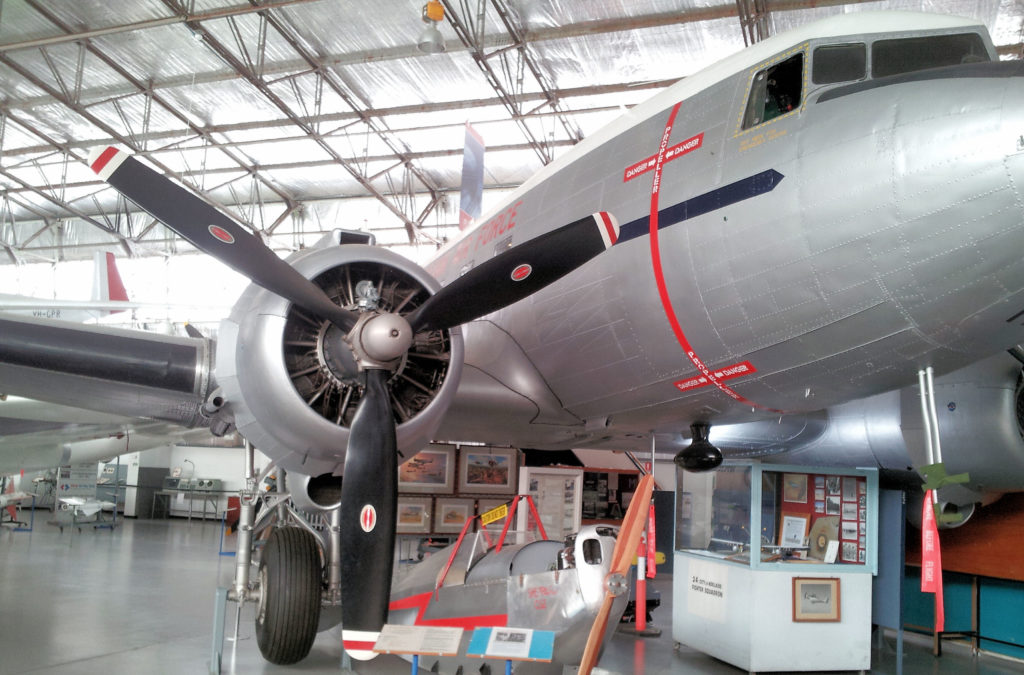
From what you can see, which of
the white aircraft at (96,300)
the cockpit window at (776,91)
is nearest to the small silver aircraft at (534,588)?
the cockpit window at (776,91)

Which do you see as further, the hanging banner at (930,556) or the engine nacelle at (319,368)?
the engine nacelle at (319,368)

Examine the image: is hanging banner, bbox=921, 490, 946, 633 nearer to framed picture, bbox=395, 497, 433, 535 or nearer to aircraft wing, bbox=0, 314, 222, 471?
aircraft wing, bbox=0, 314, 222, 471

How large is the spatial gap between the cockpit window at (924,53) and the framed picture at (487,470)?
31.2ft

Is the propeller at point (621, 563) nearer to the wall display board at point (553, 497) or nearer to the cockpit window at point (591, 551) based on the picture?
the cockpit window at point (591, 551)

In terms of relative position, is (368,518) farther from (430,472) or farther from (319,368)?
(430,472)

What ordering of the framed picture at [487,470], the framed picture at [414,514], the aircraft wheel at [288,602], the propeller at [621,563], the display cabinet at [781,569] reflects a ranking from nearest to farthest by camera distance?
the propeller at [621,563], the aircraft wheel at [288,602], the display cabinet at [781,569], the framed picture at [414,514], the framed picture at [487,470]

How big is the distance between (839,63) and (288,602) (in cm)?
530

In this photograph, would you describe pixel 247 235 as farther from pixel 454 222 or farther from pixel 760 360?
pixel 454 222

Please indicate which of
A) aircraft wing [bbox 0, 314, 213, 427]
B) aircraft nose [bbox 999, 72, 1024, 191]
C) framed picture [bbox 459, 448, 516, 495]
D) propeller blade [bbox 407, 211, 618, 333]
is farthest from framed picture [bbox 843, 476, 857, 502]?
framed picture [bbox 459, 448, 516, 495]

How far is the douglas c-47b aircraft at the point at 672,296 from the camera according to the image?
3480 millimetres

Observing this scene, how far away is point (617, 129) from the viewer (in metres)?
5.52

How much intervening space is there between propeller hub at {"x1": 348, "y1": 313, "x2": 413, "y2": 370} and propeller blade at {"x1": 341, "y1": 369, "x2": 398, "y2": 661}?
0.30 feet

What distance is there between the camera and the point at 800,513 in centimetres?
712

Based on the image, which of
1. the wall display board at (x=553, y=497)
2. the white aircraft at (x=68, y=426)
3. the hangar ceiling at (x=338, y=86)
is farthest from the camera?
the hangar ceiling at (x=338, y=86)
